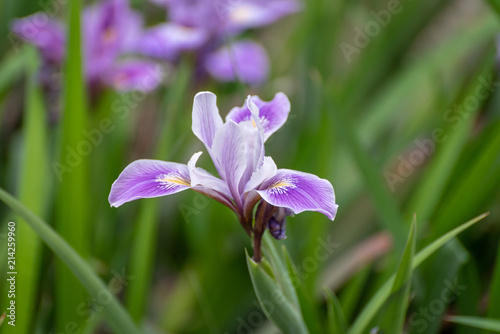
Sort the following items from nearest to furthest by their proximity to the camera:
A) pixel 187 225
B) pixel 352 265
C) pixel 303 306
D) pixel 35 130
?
pixel 303 306 < pixel 35 130 < pixel 352 265 < pixel 187 225

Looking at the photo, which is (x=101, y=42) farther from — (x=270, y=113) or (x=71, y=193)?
(x=270, y=113)

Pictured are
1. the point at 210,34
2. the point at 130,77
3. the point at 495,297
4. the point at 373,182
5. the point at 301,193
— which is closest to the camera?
the point at 301,193

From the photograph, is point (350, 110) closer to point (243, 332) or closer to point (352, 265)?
point (352, 265)

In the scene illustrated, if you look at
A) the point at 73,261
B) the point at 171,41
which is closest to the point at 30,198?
the point at 73,261

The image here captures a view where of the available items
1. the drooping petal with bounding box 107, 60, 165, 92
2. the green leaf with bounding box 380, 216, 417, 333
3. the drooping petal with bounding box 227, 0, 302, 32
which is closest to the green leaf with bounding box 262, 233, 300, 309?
the green leaf with bounding box 380, 216, 417, 333

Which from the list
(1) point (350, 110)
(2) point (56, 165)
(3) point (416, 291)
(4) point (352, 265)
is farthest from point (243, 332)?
(1) point (350, 110)

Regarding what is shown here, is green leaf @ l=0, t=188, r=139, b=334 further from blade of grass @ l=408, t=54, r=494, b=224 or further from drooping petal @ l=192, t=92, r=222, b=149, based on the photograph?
blade of grass @ l=408, t=54, r=494, b=224

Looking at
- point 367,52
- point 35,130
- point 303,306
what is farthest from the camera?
point 367,52
